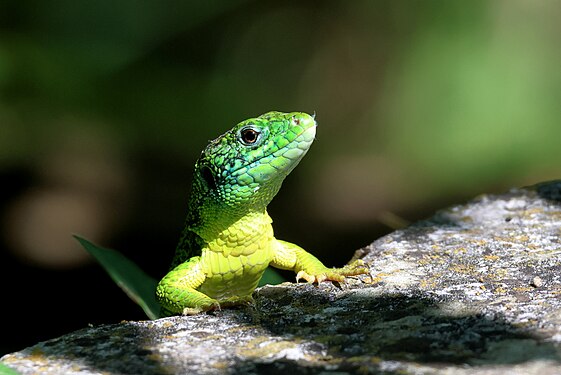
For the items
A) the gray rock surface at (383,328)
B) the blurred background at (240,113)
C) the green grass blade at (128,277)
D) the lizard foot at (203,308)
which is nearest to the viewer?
the gray rock surface at (383,328)

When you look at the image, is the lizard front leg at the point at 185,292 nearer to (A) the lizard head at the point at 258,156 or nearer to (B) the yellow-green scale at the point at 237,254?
(B) the yellow-green scale at the point at 237,254

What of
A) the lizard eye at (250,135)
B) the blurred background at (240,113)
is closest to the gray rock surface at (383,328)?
the lizard eye at (250,135)

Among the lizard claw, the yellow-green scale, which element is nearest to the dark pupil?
the yellow-green scale

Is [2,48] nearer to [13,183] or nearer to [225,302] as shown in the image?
[13,183]

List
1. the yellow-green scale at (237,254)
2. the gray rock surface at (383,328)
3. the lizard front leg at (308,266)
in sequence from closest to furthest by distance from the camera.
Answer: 1. the gray rock surface at (383,328)
2. the lizard front leg at (308,266)
3. the yellow-green scale at (237,254)

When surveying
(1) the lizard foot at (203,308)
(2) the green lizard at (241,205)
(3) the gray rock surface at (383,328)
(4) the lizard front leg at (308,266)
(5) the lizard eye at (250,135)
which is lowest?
(3) the gray rock surface at (383,328)

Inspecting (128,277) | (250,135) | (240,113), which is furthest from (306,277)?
(240,113)

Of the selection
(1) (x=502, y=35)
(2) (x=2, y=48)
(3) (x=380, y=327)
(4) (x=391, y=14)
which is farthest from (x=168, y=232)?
(3) (x=380, y=327)
